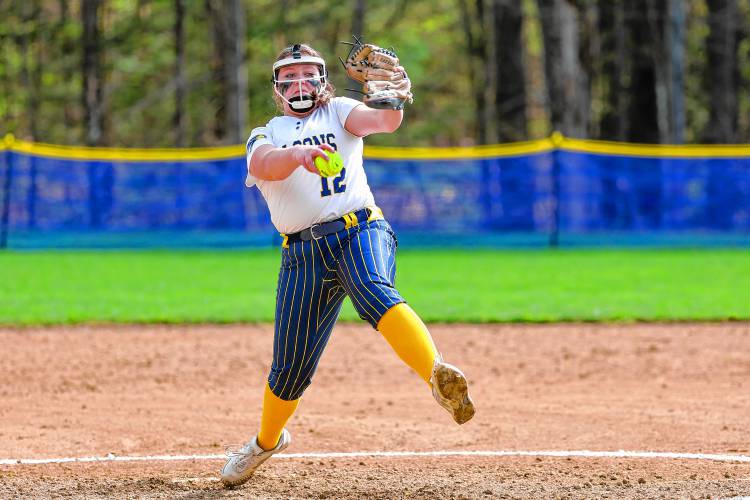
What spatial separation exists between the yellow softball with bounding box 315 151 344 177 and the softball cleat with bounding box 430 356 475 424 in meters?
0.85

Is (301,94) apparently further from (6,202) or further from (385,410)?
(6,202)

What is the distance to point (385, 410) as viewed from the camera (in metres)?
7.60

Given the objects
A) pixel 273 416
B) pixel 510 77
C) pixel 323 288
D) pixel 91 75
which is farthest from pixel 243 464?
pixel 91 75

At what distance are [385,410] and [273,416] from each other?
7.30 ft

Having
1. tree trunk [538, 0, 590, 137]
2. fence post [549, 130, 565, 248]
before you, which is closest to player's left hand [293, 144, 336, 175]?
fence post [549, 130, 565, 248]

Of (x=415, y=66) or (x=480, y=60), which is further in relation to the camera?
(x=415, y=66)

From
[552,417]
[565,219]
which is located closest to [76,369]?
[552,417]

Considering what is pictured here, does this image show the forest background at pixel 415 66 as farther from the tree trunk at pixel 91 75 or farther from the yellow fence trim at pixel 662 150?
the yellow fence trim at pixel 662 150

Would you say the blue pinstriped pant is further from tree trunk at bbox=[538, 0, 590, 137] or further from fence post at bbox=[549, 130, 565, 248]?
tree trunk at bbox=[538, 0, 590, 137]

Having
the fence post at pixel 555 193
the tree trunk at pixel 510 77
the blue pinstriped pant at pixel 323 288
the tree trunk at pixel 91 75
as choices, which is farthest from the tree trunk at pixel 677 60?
the blue pinstriped pant at pixel 323 288

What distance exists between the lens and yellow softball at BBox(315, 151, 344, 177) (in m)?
4.70

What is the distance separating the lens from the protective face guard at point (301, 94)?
5.23 m

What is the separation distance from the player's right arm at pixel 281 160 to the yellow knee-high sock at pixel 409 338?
66 cm

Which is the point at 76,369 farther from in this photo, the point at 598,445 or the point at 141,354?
the point at 598,445
